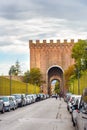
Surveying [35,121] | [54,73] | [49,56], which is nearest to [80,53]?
[49,56]

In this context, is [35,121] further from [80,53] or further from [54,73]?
[54,73]

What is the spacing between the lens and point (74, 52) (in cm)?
10506

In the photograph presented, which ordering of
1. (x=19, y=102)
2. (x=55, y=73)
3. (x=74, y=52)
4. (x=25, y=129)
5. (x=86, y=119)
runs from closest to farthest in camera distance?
1. (x=86, y=119)
2. (x=25, y=129)
3. (x=19, y=102)
4. (x=74, y=52)
5. (x=55, y=73)

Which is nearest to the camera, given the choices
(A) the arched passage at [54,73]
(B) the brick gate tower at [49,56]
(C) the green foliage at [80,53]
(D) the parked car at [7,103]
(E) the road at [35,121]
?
(E) the road at [35,121]

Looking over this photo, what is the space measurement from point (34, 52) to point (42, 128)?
137680mm

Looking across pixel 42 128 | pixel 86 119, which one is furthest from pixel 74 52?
pixel 86 119

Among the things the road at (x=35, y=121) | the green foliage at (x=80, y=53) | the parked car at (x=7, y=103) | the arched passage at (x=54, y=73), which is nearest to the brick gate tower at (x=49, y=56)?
the arched passage at (x=54, y=73)

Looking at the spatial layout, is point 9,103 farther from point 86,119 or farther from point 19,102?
point 86,119

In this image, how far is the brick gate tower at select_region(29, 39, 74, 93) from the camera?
159 meters

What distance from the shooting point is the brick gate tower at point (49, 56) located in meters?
159

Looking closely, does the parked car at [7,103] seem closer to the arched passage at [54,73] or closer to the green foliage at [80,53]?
the green foliage at [80,53]

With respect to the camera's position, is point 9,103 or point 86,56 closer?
point 9,103

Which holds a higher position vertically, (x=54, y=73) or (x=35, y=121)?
(x=54, y=73)

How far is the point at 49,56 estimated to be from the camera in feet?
525
